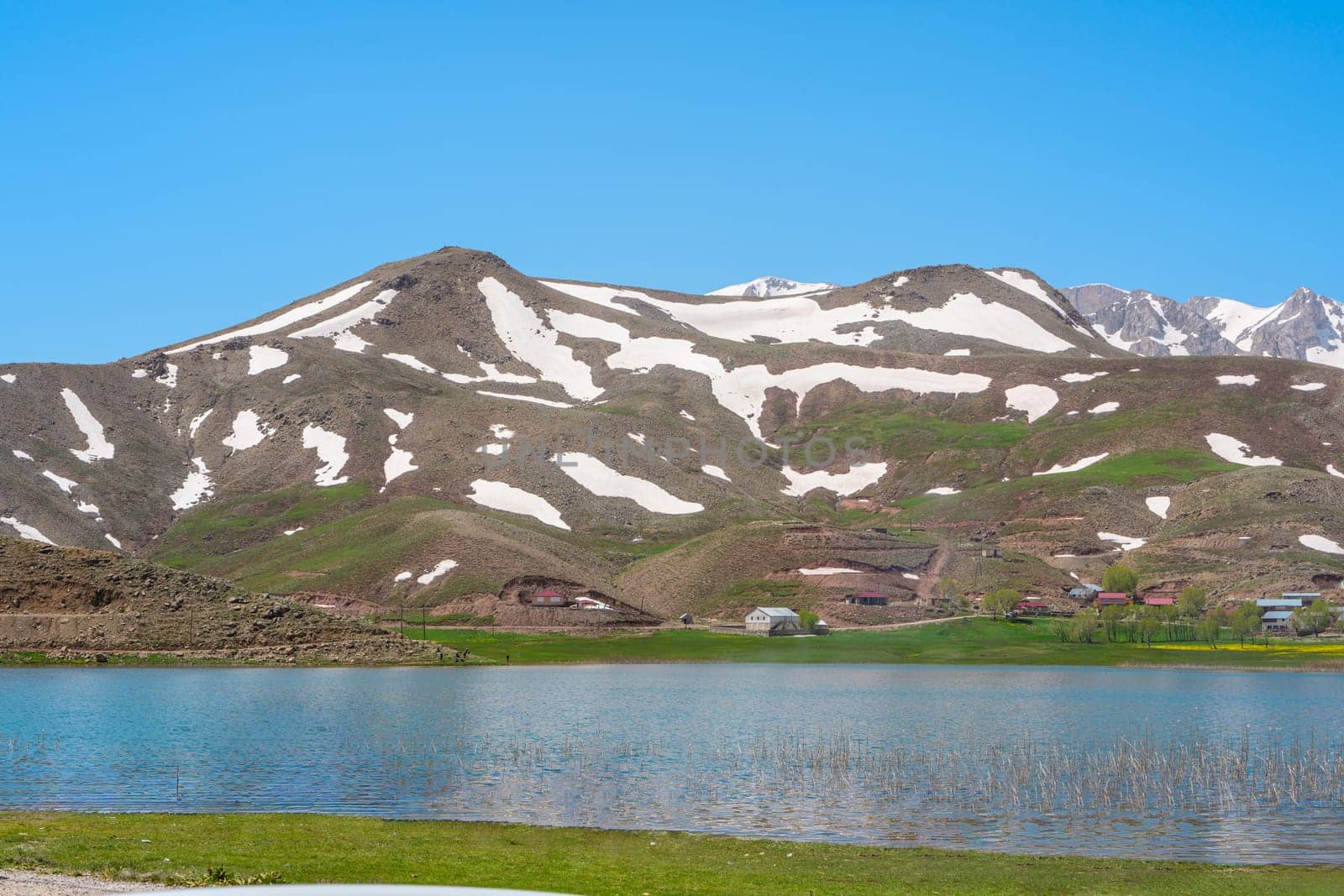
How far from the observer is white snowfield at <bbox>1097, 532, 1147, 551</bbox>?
536 feet

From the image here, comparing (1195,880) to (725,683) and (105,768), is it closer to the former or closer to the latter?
(105,768)

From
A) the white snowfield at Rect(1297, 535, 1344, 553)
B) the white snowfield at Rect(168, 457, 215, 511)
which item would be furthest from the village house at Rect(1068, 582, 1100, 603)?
the white snowfield at Rect(168, 457, 215, 511)

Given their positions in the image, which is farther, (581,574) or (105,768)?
(581,574)

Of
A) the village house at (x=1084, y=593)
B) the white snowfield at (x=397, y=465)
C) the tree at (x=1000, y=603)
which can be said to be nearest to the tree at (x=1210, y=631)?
the village house at (x=1084, y=593)

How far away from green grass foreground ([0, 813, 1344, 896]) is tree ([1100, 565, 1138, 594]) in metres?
119

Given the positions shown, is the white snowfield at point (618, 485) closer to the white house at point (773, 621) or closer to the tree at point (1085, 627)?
the white house at point (773, 621)

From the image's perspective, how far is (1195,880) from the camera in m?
28.6

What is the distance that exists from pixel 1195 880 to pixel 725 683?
58549 millimetres

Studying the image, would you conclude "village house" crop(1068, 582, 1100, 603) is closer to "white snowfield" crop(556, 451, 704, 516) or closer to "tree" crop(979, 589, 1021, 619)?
"tree" crop(979, 589, 1021, 619)

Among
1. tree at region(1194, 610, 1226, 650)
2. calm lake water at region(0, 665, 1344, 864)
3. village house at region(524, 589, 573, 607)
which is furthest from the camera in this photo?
village house at region(524, 589, 573, 607)

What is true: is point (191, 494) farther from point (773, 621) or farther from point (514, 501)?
point (773, 621)

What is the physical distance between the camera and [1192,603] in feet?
441

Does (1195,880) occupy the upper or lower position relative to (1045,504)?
lower

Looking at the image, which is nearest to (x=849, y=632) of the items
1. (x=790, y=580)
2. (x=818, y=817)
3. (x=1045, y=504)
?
(x=790, y=580)
